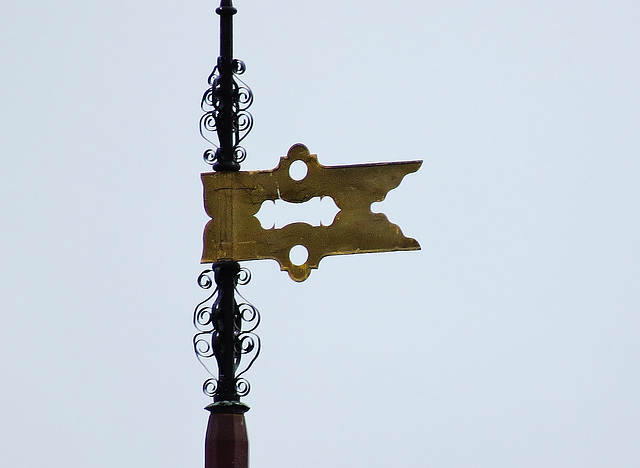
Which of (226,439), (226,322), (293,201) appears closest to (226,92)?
(293,201)

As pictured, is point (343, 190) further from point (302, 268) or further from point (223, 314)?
point (223, 314)

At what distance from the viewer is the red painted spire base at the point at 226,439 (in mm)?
5031

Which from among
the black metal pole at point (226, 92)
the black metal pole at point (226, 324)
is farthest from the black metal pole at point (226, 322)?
the black metal pole at point (226, 92)

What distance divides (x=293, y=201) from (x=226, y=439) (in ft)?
3.57

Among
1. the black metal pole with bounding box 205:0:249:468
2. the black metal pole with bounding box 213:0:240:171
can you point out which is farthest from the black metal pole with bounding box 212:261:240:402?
the black metal pole with bounding box 213:0:240:171

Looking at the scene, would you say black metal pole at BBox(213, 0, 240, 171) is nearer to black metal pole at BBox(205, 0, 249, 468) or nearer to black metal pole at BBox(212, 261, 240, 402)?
black metal pole at BBox(205, 0, 249, 468)

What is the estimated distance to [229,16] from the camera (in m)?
5.41

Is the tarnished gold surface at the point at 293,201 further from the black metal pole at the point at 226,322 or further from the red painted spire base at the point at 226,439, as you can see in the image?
the red painted spire base at the point at 226,439

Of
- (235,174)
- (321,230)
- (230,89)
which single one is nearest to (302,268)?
(321,230)

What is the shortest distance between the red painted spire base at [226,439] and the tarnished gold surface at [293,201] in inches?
25.9

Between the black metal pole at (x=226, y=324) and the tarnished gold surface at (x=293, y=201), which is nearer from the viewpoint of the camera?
the black metal pole at (x=226, y=324)

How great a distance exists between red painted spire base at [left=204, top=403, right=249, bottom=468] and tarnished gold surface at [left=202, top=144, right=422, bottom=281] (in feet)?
2.16

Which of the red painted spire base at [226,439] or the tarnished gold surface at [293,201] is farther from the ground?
the tarnished gold surface at [293,201]

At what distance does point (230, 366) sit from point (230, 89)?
1277mm
